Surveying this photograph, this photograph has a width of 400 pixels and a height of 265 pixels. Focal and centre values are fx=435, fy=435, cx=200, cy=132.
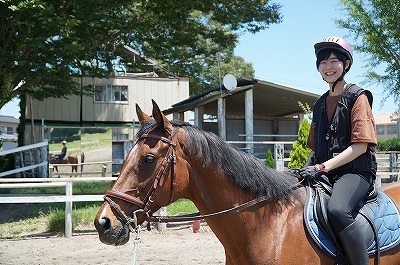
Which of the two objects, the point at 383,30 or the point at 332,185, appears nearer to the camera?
the point at 332,185

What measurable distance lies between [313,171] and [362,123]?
0.44m

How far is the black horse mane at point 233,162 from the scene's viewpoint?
2859 mm

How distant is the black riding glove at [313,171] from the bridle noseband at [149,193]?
912 mm

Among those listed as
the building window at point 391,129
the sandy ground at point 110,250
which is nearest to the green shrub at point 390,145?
the sandy ground at point 110,250

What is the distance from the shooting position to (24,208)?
477 inches

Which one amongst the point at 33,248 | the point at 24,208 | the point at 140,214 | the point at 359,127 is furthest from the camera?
the point at 24,208

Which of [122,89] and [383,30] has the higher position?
A: [383,30]

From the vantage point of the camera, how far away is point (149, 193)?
268 centimetres

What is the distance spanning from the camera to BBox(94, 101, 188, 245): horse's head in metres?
2.57

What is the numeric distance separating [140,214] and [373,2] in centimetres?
2351

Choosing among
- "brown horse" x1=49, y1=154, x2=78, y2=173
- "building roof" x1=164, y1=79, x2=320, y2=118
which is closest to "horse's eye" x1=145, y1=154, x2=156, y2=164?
"building roof" x1=164, y1=79, x2=320, y2=118

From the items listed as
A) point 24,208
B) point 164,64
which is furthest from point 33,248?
point 164,64

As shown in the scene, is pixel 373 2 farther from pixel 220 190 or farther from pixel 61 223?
pixel 220 190

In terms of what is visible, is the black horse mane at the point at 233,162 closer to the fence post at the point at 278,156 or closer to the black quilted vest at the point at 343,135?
the black quilted vest at the point at 343,135
